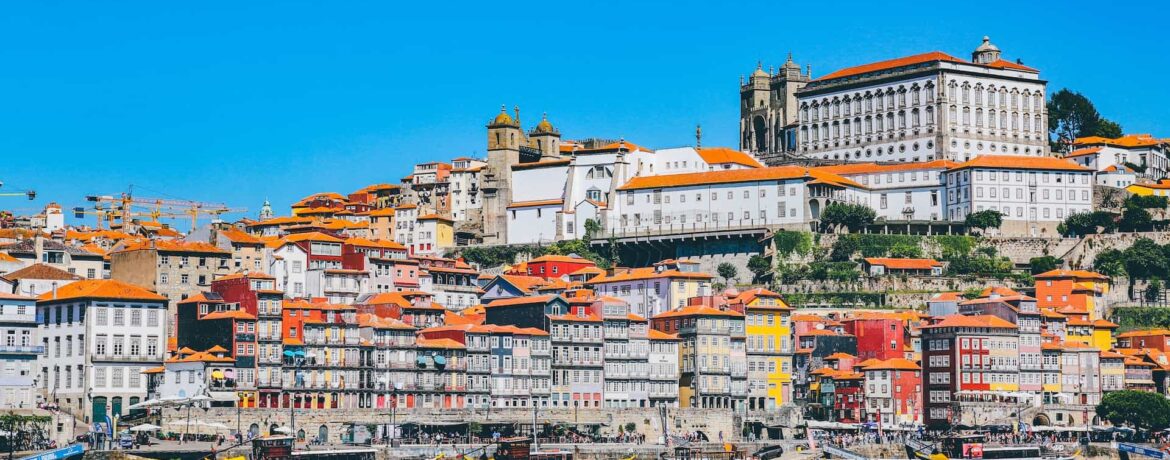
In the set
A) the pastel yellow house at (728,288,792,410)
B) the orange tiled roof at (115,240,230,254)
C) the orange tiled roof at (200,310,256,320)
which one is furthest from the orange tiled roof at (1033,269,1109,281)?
the orange tiled roof at (200,310,256,320)

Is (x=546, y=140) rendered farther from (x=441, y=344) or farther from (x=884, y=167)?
(x=441, y=344)

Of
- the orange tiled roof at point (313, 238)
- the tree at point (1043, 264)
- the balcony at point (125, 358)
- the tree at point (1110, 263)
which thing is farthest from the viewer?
the tree at point (1043, 264)

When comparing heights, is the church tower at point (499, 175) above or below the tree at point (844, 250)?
above

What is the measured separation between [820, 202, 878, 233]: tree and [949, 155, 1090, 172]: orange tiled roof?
28.4 feet

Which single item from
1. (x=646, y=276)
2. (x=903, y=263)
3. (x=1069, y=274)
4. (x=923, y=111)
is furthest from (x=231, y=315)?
(x=923, y=111)

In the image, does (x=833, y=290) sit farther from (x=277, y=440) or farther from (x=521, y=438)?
(x=277, y=440)

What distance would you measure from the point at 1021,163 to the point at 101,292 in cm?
6214

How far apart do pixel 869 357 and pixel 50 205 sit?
57599 mm

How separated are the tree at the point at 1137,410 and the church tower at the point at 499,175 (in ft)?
143

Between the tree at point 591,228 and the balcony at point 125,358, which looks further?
the tree at point 591,228

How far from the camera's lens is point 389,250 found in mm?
111625

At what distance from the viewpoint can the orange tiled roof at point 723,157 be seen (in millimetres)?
132250

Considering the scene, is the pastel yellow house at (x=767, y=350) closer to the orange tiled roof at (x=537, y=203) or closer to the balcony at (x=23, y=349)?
the orange tiled roof at (x=537, y=203)

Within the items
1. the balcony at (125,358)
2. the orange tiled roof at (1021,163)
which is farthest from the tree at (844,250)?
the balcony at (125,358)
